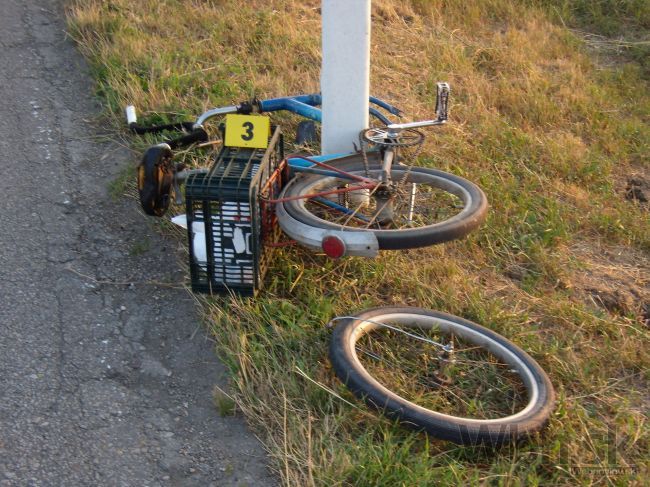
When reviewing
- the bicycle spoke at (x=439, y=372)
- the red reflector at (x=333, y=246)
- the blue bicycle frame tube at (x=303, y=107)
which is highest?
the blue bicycle frame tube at (x=303, y=107)

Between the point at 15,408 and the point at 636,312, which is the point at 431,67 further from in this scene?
the point at 15,408

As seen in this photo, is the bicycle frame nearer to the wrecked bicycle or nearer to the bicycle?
the bicycle

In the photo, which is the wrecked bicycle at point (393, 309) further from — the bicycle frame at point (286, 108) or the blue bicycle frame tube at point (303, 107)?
the blue bicycle frame tube at point (303, 107)

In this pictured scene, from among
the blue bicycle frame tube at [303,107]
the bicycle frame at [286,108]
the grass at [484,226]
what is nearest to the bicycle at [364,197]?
the bicycle frame at [286,108]

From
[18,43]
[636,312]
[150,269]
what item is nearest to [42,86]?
[18,43]

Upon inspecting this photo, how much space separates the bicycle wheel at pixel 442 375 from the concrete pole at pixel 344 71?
4.42 ft

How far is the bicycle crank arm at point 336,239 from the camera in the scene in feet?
12.7

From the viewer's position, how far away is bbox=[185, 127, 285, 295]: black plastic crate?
12.7 ft

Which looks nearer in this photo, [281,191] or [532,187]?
[281,191]

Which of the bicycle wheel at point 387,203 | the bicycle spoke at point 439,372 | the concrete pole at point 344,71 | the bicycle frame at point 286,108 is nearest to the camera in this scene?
the bicycle spoke at point 439,372

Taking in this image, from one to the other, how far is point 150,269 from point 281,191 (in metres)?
0.83

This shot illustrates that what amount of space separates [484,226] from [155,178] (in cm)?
196

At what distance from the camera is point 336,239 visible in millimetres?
3883

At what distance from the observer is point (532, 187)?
217 inches
